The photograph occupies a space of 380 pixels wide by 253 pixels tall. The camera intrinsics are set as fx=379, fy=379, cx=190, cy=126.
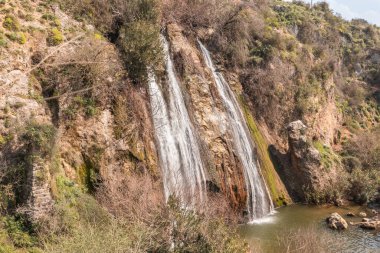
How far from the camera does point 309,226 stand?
2002cm

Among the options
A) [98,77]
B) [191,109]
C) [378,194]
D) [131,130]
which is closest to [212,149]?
[191,109]

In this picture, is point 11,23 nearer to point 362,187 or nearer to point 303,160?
point 303,160

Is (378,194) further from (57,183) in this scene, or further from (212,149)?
(57,183)

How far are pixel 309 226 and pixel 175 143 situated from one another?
27.4 feet

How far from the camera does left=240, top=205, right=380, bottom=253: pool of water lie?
18.8 m

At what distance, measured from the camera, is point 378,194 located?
28.1m

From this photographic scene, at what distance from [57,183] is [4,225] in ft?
8.43

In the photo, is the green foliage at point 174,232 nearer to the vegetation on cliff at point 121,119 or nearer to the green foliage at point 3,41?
the vegetation on cliff at point 121,119

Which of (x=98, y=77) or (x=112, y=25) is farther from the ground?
(x=112, y=25)

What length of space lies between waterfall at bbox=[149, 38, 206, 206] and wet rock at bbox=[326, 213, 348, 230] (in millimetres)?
7981

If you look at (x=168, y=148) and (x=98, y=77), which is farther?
(x=168, y=148)

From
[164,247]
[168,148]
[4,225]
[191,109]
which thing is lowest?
[164,247]

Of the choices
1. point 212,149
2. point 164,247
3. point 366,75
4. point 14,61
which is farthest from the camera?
point 366,75

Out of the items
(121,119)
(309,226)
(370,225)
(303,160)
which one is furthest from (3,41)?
(370,225)
